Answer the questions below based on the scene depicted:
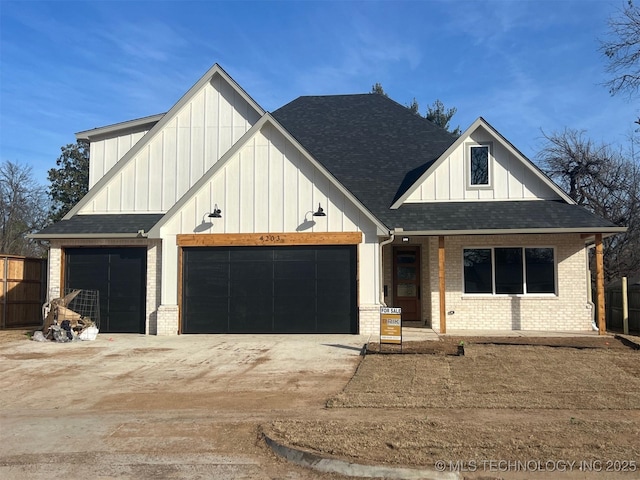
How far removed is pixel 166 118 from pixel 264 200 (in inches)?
195

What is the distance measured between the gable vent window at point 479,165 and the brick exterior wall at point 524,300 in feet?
5.76

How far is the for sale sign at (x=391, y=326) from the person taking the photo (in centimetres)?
1167

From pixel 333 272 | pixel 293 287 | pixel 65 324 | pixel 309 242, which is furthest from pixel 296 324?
pixel 65 324

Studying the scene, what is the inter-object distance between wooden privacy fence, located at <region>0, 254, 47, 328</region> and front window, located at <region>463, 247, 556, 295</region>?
47.3ft

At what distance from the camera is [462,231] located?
14398 mm

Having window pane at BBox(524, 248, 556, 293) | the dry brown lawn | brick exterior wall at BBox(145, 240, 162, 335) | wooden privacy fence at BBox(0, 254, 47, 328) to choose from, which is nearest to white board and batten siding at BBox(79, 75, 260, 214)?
brick exterior wall at BBox(145, 240, 162, 335)

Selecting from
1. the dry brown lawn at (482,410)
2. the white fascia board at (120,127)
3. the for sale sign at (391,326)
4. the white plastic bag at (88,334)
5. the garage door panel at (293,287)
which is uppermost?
the white fascia board at (120,127)

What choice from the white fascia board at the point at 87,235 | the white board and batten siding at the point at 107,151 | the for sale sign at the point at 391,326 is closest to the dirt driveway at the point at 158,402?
the for sale sign at the point at 391,326

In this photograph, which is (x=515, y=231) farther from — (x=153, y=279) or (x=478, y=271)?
(x=153, y=279)

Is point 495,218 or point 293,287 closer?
point 495,218

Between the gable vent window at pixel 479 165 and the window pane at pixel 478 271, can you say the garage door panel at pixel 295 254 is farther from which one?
the gable vent window at pixel 479 165

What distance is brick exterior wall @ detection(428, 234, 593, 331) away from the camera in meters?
15.3

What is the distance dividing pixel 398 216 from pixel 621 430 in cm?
1026

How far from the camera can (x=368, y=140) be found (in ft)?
67.7
